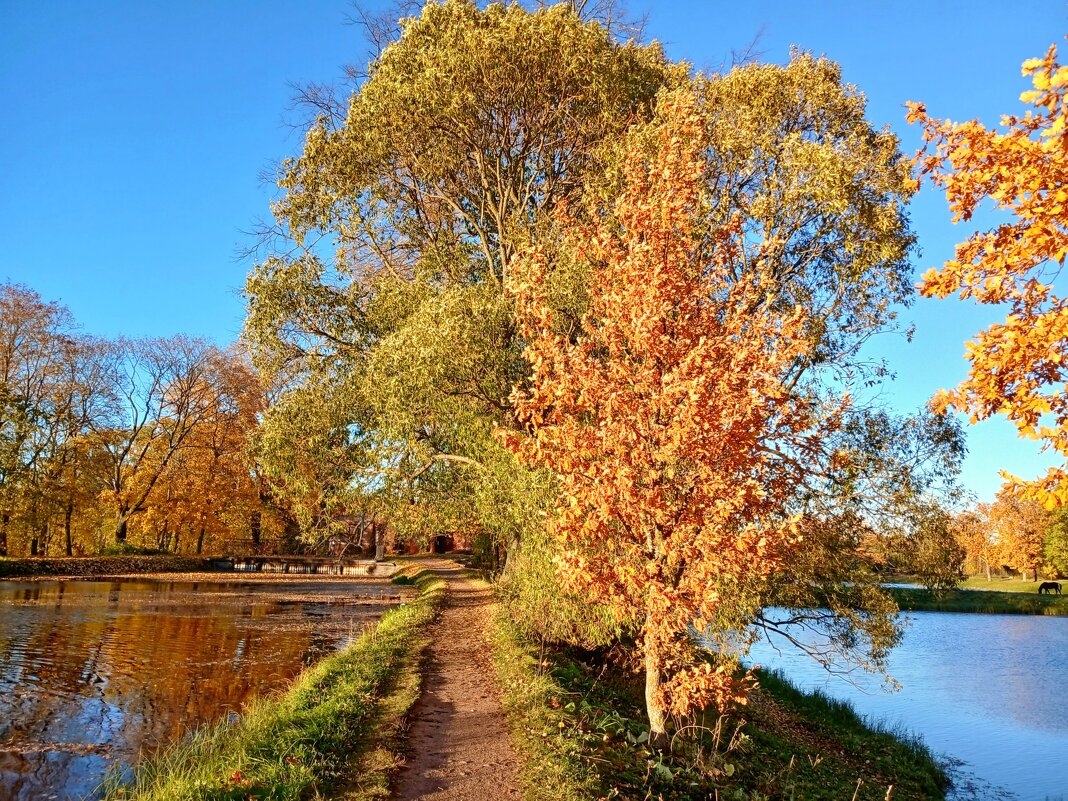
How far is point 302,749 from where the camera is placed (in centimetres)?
674

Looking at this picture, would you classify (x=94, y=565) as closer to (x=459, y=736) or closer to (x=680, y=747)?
(x=459, y=736)

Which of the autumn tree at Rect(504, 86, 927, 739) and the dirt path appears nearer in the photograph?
the dirt path

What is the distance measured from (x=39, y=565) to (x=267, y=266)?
79.0 feet

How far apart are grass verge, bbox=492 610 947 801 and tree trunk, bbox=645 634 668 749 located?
0.14 metres

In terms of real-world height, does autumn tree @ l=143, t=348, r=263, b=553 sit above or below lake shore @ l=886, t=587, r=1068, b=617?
above

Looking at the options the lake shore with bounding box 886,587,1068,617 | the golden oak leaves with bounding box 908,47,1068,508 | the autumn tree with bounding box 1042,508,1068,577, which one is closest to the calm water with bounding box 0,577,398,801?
the golden oak leaves with bounding box 908,47,1068,508

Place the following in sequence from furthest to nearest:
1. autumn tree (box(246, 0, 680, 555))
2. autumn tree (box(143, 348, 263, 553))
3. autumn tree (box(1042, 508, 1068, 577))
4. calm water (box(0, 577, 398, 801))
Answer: autumn tree (box(1042, 508, 1068, 577))
autumn tree (box(143, 348, 263, 553))
autumn tree (box(246, 0, 680, 555))
calm water (box(0, 577, 398, 801))

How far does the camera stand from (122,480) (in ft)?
142

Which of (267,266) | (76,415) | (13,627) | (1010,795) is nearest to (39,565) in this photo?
(76,415)

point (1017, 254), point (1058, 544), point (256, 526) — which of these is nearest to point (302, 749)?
point (1017, 254)

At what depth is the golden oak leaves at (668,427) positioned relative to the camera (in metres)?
6.89

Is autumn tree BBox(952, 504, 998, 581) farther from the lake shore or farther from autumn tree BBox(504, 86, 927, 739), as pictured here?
autumn tree BBox(504, 86, 927, 739)

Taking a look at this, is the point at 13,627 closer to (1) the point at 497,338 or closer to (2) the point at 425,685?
(2) the point at 425,685

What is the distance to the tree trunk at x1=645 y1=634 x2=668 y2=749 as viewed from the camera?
8039 millimetres
